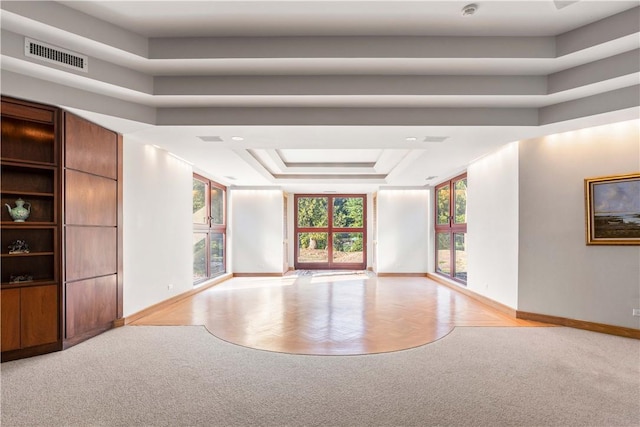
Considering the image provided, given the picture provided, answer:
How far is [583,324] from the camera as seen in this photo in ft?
13.7

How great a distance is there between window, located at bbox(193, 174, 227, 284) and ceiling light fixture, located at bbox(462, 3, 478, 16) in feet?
19.7

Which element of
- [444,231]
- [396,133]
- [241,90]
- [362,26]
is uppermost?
[362,26]

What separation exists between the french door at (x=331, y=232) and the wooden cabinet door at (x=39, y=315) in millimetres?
7405

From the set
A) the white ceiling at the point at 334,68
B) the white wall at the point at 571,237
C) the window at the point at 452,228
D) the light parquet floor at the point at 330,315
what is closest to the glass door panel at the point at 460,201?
the window at the point at 452,228

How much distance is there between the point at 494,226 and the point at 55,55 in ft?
20.1

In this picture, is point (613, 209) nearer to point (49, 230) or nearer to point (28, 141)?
point (49, 230)

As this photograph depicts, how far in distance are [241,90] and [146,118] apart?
133 centimetres

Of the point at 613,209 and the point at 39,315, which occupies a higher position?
the point at 613,209

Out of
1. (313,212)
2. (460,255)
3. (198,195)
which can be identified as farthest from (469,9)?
(313,212)

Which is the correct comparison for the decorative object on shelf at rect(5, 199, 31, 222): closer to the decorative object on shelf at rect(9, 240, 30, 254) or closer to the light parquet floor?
the decorative object on shelf at rect(9, 240, 30, 254)

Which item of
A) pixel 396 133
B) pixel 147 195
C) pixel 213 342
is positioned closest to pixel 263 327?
pixel 213 342

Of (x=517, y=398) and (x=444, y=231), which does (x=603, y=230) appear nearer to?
(x=517, y=398)

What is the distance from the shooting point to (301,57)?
300 centimetres

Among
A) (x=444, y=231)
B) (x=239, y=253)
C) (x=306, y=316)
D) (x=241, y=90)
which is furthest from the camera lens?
(x=239, y=253)
